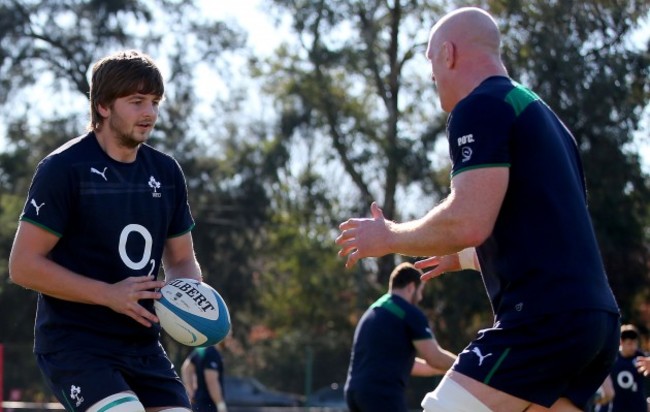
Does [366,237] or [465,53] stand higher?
[465,53]

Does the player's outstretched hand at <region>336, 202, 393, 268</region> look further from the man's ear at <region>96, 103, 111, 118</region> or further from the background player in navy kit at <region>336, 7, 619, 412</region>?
the man's ear at <region>96, 103, 111, 118</region>

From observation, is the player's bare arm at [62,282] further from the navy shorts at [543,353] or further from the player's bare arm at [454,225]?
the navy shorts at [543,353]

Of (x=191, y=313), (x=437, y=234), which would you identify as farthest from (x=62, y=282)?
(x=437, y=234)

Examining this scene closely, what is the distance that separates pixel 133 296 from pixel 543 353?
175cm

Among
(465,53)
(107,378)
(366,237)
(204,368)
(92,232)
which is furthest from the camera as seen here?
(204,368)

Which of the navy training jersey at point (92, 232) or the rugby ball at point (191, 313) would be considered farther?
the rugby ball at point (191, 313)

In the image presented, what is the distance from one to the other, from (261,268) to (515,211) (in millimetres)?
39317

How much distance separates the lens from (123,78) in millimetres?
5082

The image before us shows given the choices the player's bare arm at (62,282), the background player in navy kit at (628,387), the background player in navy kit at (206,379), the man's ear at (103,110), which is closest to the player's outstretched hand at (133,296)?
the player's bare arm at (62,282)

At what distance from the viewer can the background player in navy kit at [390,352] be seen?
9453mm

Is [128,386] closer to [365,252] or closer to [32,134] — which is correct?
[365,252]

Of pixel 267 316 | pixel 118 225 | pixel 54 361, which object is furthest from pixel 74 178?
pixel 267 316

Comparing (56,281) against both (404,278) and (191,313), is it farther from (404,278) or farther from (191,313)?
(404,278)

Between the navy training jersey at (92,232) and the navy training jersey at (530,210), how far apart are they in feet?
5.31
